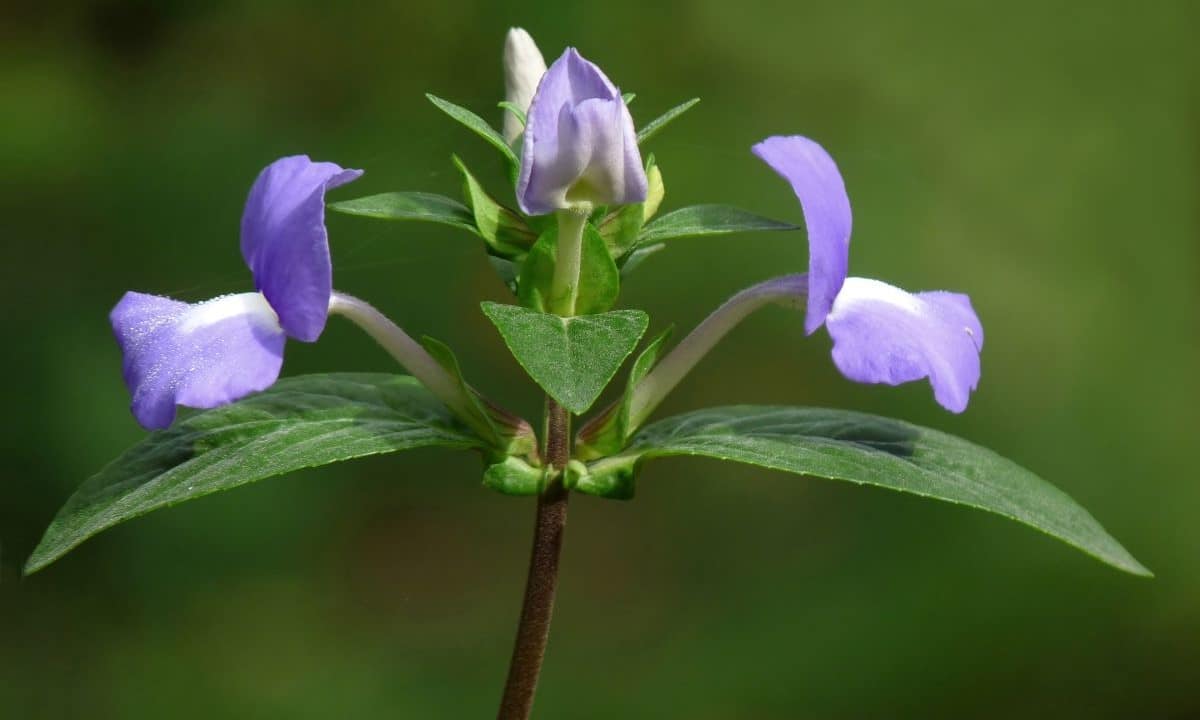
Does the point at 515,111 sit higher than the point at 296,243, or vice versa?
the point at 515,111

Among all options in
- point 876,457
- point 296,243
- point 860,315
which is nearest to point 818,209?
point 860,315

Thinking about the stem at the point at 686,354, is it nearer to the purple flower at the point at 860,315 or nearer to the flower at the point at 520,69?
the purple flower at the point at 860,315

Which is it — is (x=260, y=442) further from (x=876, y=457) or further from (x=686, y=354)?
(x=876, y=457)

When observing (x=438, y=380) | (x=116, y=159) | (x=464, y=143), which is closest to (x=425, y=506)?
(x=464, y=143)

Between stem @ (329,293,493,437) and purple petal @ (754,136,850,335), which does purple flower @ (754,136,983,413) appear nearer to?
purple petal @ (754,136,850,335)

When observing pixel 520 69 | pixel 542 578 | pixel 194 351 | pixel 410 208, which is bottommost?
pixel 542 578

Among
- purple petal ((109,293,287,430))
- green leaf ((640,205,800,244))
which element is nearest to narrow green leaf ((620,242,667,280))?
green leaf ((640,205,800,244))

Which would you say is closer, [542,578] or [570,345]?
[570,345]
